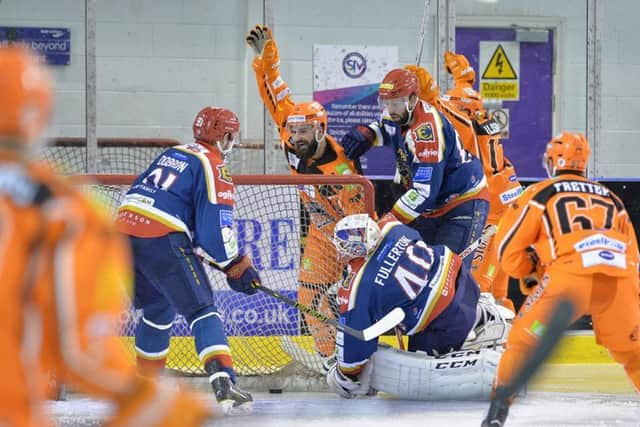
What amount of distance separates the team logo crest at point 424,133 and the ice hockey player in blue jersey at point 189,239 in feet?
3.69

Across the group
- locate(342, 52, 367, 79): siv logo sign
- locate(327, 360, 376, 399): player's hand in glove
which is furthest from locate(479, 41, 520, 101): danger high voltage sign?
locate(327, 360, 376, 399): player's hand in glove

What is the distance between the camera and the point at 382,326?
4.58 meters

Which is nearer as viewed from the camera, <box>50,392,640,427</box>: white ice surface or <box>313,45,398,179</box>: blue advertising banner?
<box>50,392,640,427</box>: white ice surface

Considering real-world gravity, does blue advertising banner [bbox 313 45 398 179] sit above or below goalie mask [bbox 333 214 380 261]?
above

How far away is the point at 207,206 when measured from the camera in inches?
173

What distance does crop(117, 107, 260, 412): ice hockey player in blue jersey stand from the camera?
4.37 meters

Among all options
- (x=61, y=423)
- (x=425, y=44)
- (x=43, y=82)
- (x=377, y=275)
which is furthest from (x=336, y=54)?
(x=43, y=82)

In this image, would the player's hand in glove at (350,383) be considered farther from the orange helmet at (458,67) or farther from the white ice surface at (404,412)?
the orange helmet at (458,67)

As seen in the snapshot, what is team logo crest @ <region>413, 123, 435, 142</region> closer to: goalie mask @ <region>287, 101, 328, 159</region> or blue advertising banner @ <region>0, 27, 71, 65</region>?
goalie mask @ <region>287, 101, 328, 159</region>

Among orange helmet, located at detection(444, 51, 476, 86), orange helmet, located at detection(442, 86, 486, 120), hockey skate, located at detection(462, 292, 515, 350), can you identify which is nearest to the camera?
hockey skate, located at detection(462, 292, 515, 350)

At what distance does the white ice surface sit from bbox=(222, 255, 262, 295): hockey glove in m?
0.48

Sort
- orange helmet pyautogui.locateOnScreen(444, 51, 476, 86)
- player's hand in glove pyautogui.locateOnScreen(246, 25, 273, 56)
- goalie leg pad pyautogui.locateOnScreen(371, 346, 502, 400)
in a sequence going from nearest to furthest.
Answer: goalie leg pad pyautogui.locateOnScreen(371, 346, 502, 400), player's hand in glove pyautogui.locateOnScreen(246, 25, 273, 56), orange helmet pyautogui.locateOnScreen(444, 51, 476, 86)

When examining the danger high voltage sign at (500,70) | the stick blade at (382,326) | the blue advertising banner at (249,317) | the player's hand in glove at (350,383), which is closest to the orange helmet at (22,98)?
the stick blade at (382,326)

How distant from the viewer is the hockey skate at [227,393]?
433 cm
